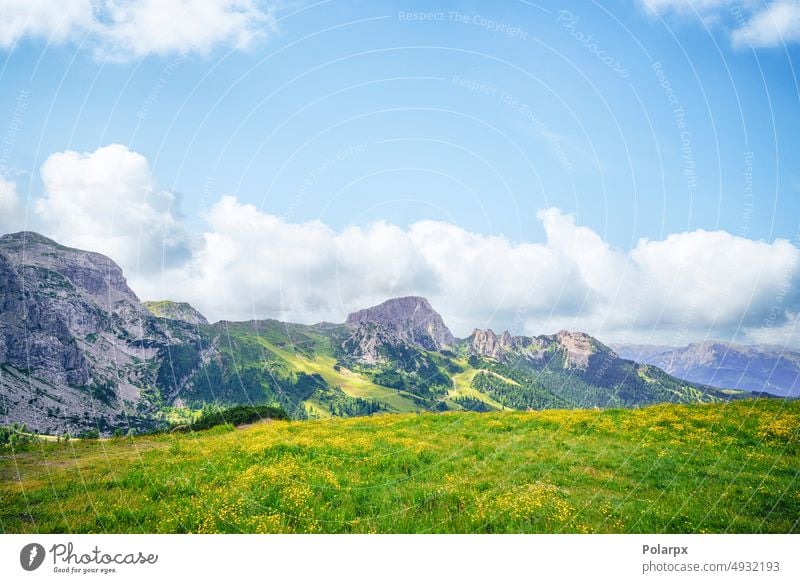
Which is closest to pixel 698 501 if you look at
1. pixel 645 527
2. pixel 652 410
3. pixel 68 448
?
pixel 645 527

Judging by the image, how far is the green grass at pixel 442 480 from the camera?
12.5m

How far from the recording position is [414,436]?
25531mm

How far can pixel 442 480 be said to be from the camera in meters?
16.3
